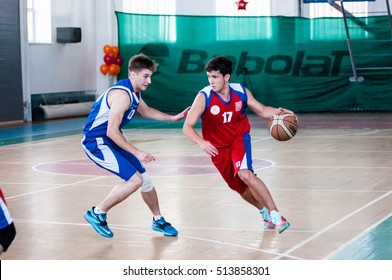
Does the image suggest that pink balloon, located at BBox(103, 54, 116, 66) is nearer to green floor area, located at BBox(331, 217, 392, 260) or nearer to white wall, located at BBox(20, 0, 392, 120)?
white wall, located at BBox(20, 0, 392, 120)

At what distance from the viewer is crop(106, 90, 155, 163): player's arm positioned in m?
7.62

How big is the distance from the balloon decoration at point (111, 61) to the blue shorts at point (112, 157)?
17539 mm

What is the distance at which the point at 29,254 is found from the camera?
24.4ft

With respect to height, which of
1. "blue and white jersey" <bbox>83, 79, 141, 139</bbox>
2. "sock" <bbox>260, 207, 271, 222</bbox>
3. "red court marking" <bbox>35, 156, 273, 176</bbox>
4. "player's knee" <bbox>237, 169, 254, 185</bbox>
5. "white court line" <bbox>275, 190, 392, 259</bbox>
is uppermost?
"blue and white jersey" <bbox>83, 79, 141, 139</bbox>

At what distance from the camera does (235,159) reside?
8117 millimetres

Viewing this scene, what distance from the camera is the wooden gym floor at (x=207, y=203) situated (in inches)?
296

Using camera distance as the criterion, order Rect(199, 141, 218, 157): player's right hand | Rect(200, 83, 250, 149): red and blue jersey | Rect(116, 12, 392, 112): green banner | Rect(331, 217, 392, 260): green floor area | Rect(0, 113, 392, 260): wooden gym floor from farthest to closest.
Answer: Rect(116, 12, 392, 112): green banner < Rect(200, 83, 250, 149): red and blue jersey < Rect(199, 141, 218, 157): player's right hand < Rect(0, 113, 392, 260): wooden gym floor < Rect(331, 217, 392, 260): green floor area

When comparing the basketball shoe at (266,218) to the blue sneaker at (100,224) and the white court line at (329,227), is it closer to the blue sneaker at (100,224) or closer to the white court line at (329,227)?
the white court line at (329,227)

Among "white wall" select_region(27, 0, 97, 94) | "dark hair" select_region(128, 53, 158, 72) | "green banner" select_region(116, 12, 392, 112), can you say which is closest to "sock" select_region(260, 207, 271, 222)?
"dark hair" select_region(128, 53, 158, 72)

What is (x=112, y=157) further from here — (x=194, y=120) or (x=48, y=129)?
(x=48, y=129)

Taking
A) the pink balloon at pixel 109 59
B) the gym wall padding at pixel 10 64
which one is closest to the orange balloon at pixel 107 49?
the pink balloon at pixel 109 59

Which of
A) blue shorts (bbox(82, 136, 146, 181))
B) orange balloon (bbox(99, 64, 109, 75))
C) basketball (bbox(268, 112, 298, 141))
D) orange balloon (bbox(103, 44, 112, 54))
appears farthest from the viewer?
orange balloon (bbox(99, 64, 109, 75))

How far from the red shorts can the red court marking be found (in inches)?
171
